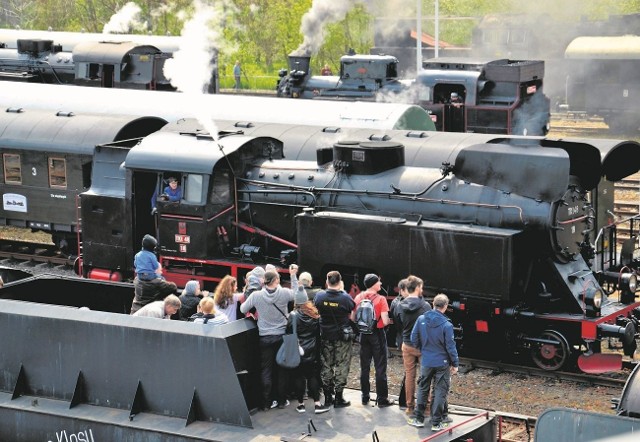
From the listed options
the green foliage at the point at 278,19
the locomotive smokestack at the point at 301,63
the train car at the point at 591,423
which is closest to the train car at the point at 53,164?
the locomotive smokestack at the point at 301,63

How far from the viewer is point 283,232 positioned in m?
16.4

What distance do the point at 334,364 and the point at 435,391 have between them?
3.68ft

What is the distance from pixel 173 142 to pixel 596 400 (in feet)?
23.2

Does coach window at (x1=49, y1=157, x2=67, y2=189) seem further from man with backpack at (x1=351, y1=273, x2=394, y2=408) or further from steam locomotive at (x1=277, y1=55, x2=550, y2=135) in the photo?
man with backpack at (x1=351, y1=273, x2=394, y2=408)

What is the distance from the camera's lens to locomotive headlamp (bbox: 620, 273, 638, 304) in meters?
14.7

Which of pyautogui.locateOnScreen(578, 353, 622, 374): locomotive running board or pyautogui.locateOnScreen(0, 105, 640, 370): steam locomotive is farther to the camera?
pyautogui.locateOnScreen(0, 105, 640, 370): steam locomotive

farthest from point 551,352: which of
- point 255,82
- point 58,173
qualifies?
point 255,82

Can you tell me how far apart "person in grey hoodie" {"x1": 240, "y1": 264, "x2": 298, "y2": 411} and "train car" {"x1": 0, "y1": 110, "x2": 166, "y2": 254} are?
10431 mm

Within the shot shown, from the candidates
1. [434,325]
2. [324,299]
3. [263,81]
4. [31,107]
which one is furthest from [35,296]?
[263,81]

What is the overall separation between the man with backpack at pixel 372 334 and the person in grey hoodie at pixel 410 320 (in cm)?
21

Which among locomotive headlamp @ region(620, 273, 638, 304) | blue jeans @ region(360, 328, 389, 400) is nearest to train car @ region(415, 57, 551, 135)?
locomotive headlamp @ region(620, 273, 638, 304)

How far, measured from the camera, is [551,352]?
561 inches

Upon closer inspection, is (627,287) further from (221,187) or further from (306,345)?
(306,345)

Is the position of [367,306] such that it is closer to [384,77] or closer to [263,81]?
[384,77]
